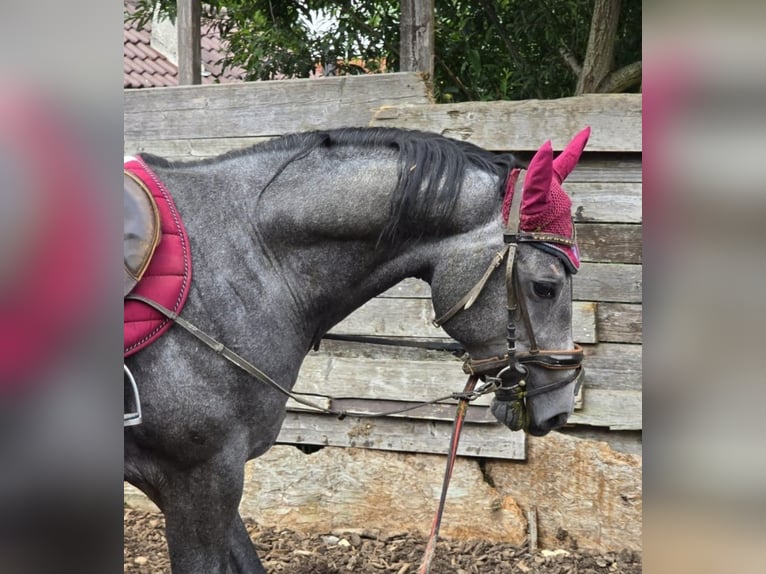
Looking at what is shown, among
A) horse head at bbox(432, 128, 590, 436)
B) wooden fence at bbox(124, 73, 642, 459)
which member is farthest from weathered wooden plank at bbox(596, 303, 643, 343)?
horse head at bbox(432, 128, 590, 436)

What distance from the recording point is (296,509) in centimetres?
375

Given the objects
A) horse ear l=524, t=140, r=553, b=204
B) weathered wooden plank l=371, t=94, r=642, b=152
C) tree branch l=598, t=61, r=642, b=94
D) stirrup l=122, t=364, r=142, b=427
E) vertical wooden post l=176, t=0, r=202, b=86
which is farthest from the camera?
tree branch l=598, t=61, r=642, b=94

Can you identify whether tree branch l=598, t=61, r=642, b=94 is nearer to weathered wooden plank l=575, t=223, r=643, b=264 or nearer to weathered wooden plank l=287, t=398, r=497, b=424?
weathered wooden plank l=575, t=223, r=643, b=264

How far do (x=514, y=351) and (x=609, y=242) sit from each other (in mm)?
1437

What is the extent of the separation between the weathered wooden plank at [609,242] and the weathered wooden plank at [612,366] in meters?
0.39

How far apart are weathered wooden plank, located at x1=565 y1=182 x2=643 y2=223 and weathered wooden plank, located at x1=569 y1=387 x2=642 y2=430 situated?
2.54ft

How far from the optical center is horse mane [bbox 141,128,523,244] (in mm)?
2094

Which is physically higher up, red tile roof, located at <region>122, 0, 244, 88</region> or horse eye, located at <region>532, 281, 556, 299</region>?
red tile roof, located at <region>122, 0, 244, 88</region>

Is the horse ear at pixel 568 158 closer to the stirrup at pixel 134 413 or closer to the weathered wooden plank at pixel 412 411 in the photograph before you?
the stirrup at pixel 134 413

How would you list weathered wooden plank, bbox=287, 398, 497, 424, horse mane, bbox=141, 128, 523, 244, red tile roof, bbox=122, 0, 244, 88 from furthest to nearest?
red tile roof, bbox=122, 0, 244, 88, weathered wooden plank, bbox=287, 398, 497, 424, horse mane, bbox=141, 128, 523, 244

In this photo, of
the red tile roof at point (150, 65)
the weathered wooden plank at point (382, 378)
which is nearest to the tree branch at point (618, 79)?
the weathered wooden plank at point (382, 378)

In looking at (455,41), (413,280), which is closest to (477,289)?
(413,280)
